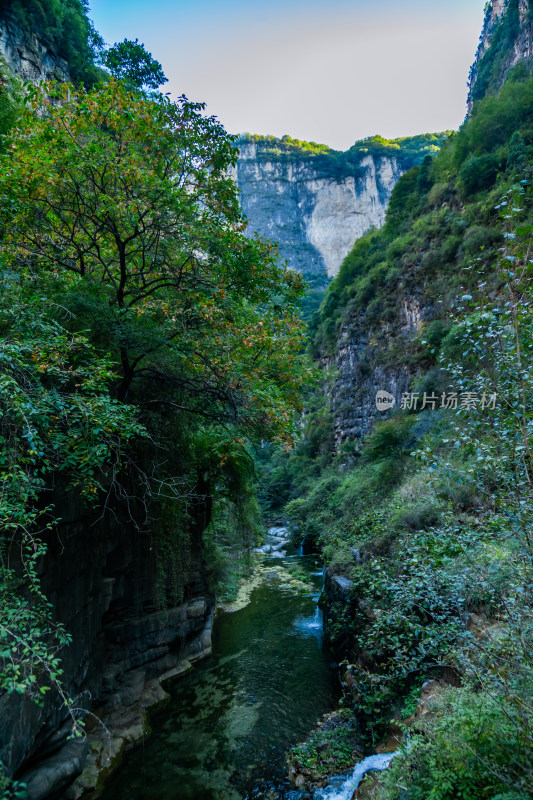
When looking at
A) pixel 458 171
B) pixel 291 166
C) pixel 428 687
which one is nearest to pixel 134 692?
pixel 428 687

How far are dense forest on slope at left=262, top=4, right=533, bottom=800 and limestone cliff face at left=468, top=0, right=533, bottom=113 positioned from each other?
0.90 m

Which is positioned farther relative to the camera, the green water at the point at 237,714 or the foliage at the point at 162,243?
the green water at the point at 237,714

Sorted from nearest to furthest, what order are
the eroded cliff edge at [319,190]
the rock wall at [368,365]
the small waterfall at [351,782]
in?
the small waterfall at [351,782], the rock wall at [368,365], the eroded cliff edge at [319,190]

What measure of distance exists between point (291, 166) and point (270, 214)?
1240 cm

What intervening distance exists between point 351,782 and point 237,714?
292 cm

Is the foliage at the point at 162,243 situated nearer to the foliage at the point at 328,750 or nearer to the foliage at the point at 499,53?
the foliage at the point at 328,750

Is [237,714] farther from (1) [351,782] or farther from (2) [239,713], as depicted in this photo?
(1) [351,782]

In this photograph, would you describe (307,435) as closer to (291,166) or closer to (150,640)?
(150,640)

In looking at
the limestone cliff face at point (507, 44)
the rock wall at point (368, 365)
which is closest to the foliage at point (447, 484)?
the rock wall at point (368, 365)

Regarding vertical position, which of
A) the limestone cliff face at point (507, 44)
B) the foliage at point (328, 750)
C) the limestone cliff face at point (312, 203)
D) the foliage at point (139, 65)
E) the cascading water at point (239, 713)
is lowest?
the cascading water at point (239, 713)

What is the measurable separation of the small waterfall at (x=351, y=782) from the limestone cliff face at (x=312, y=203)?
233 ft

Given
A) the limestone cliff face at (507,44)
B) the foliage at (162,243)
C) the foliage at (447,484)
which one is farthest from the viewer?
the limestone cliff face at (507,44)

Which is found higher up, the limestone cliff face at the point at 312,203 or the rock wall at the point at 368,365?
the limestone cliff face at the point at 312,203

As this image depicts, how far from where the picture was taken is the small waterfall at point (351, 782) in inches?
180
